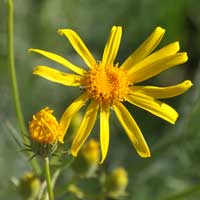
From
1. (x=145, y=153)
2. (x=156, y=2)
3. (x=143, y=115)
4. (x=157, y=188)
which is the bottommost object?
(x=145, y=153)

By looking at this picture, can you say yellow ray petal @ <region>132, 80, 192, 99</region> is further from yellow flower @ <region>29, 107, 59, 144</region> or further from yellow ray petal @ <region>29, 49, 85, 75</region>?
yellow flower @ <region>29, 107, 59, 144</region>

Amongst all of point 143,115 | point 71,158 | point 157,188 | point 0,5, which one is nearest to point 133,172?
point 157,188

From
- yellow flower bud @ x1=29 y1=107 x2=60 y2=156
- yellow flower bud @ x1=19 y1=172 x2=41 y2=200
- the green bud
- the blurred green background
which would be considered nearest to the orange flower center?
yellow flower bud @ x1=29 y1=107 x2=60 y2=156

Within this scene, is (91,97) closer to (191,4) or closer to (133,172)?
(133,172)

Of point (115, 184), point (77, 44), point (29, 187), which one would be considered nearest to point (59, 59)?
point (77, 44)

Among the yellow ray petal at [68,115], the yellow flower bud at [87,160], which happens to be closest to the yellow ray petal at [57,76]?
the yellow ray petal at [68,115]

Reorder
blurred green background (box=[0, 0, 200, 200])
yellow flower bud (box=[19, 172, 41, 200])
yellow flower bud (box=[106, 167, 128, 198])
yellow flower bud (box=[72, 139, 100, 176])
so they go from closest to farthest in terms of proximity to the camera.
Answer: yellow flower bud (box=[19, 172, 41, 200])
yellow flower bud (box=[72, 139, 100, 176])
yellow flower bud (box=[106, 167, 128, 198])
blurred green background (box=[0, 0, 200, 200])

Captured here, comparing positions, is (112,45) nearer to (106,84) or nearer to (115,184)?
(106,84)
